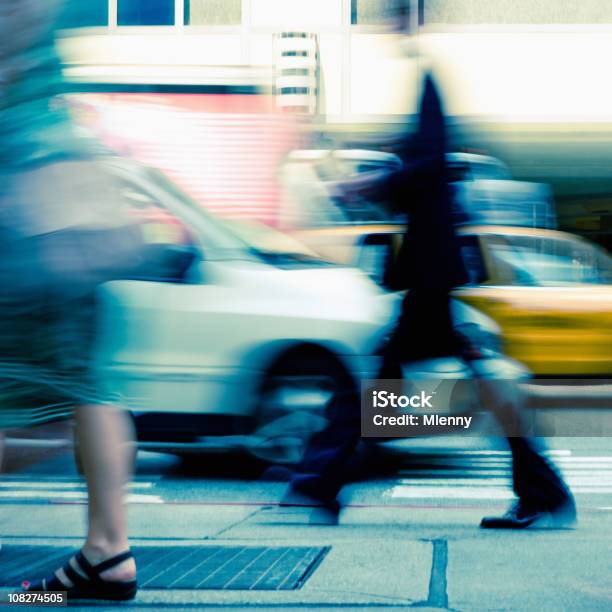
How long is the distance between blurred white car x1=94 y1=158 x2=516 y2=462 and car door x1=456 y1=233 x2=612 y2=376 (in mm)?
3224

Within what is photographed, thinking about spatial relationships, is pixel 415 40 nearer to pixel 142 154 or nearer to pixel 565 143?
pixel 142 154

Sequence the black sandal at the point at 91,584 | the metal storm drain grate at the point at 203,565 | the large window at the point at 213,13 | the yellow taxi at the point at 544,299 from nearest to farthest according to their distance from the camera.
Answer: the black sandal at the point at 91,584 → the metal storm drain grate at the point at 203,565 → the yellow taxi at the point at 544,299 → the large window at the point at 213,13

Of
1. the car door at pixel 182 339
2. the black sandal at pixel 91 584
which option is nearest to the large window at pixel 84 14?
the black sandal at pixel 91 584

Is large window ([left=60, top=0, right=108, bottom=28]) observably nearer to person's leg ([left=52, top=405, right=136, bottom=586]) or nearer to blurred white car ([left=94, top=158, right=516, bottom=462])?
person's leg ([left=52, top=405, right=136, bottom=586])

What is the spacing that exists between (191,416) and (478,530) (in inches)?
72.7

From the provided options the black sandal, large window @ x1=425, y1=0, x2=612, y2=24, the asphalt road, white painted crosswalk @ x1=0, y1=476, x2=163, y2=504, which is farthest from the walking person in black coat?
large window @ x1=425, y1=0, x2=612, y2=24

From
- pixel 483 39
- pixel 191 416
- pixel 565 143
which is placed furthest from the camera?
pixel 483 39

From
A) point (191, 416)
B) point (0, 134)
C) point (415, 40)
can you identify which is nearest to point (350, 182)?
point (415, 40)

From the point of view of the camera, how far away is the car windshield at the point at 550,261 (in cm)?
940

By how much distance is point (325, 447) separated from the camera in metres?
4.67

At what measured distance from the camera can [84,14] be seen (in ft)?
9.16

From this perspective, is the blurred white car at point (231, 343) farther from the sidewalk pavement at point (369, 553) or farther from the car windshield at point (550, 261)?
the car windshield at point (550, 261)

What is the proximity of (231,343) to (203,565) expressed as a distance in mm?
2250

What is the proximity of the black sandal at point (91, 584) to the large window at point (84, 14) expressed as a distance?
4.16 ft
